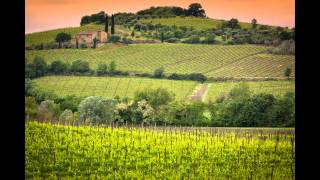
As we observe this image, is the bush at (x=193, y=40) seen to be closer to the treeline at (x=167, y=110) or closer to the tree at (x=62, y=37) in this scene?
the treeline at (x=167, y=110)

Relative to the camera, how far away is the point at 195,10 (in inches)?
553

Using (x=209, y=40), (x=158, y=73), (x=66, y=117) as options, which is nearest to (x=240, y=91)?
(x=209, y=40)

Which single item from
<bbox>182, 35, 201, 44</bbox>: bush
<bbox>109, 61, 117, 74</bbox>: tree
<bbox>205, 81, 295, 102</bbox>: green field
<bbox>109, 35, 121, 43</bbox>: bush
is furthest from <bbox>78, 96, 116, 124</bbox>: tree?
<bbox>182, 35, 201, 44</bbox>: bush

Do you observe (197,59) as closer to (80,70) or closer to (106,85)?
(106,85)

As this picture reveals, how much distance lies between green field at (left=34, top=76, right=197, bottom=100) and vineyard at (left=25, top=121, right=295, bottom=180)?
5860 millimetres

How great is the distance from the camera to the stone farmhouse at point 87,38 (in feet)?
58.0

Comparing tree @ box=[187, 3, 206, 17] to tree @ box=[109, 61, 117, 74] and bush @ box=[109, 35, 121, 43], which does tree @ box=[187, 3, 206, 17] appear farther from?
tree @ box=[109, 61, 117, 74]

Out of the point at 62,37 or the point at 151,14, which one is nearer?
the point at 151,14

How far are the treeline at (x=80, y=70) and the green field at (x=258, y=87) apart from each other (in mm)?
1037

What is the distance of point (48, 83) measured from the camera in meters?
18.5

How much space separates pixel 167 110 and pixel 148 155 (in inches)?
302

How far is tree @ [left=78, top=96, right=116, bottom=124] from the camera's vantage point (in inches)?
624

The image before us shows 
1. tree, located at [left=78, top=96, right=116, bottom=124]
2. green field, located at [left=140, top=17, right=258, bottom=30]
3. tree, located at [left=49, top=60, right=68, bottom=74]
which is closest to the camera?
green field, located at [left=140, top=17, right=258, bottom=30]
